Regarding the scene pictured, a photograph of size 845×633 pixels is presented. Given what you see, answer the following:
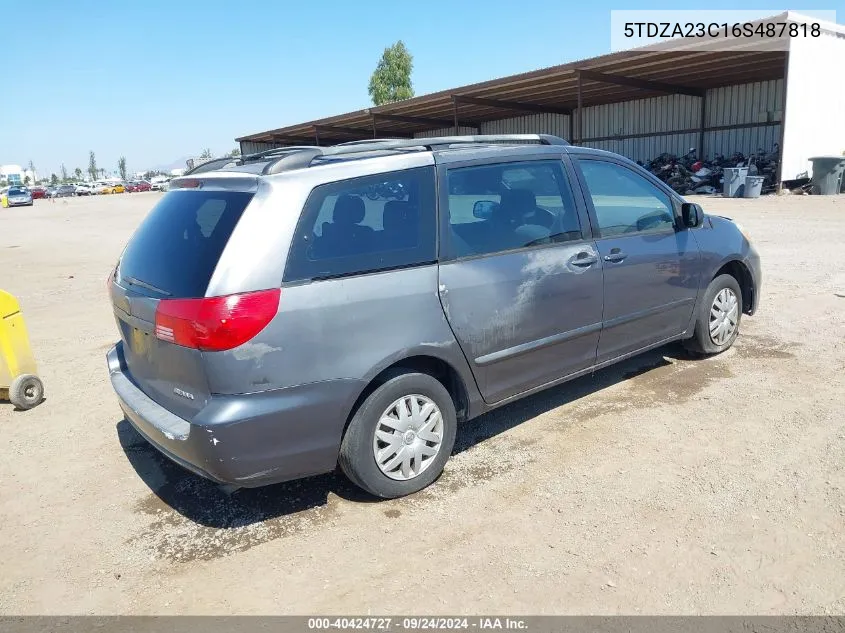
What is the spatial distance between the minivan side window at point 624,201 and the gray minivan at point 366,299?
0.03 m

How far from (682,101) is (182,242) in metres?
28.2

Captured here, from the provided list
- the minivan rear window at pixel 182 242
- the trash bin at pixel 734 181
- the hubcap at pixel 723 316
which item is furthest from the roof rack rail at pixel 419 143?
the trash bin at pixel 734 181

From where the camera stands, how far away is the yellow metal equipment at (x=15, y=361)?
15.9ft

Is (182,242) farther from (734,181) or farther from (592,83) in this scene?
(592,83)

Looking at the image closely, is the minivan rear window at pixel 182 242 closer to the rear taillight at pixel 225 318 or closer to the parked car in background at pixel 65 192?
the rear taillight at pixel 225 318

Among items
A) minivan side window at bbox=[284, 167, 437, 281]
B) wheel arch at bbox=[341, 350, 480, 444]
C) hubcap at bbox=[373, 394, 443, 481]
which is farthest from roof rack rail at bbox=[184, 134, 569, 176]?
hubcap at bbox=[373, 394, 443, 481]

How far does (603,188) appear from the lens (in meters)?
4.41

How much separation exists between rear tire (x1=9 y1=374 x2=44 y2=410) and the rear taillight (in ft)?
9.27

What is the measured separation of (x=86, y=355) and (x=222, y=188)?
401 cm

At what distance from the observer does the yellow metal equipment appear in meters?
4.85

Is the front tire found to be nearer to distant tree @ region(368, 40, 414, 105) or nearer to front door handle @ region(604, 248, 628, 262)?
front door handle @ region(604, 248, 628, 262)
